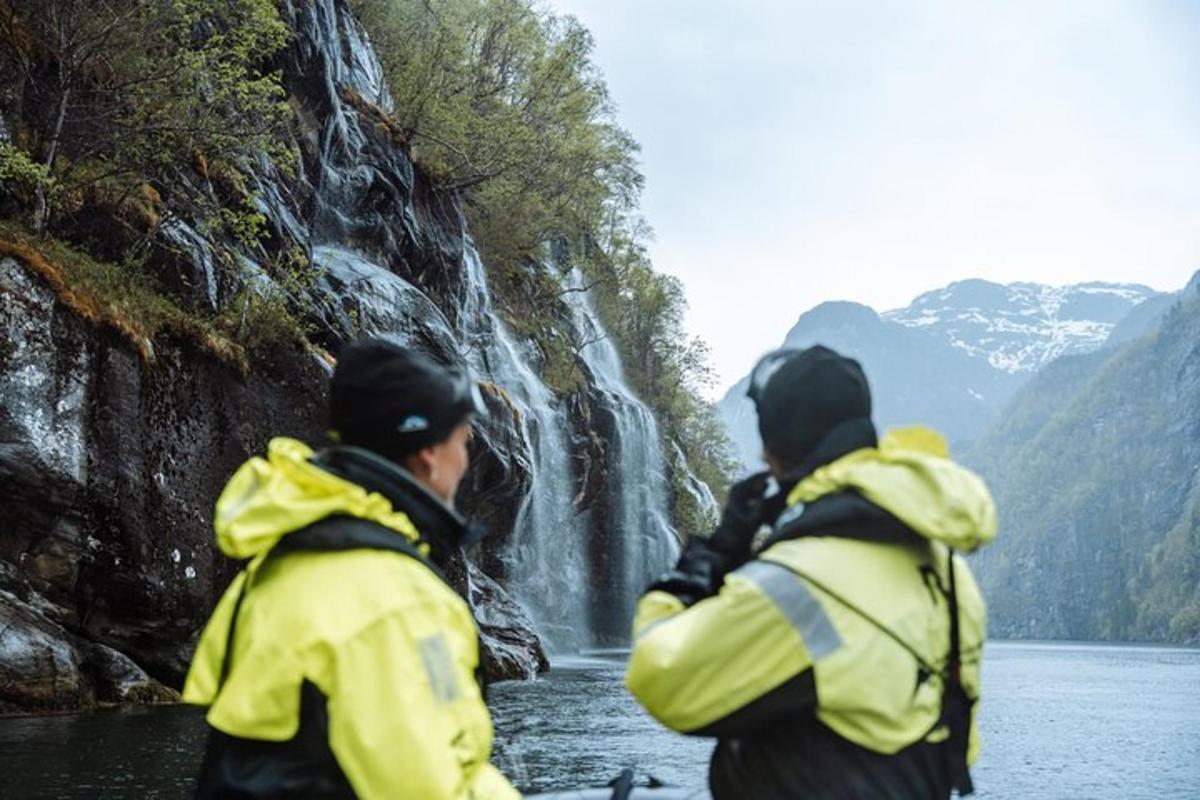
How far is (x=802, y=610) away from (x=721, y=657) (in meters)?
0.23

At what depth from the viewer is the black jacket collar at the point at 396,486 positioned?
8.91 feet

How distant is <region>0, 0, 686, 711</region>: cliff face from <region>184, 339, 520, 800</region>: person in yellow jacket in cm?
1093

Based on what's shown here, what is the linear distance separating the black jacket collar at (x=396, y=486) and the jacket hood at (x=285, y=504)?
5cm

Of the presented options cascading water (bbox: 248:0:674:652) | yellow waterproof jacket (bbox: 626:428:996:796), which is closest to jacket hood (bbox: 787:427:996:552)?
yellow waterproof jacket (bbox: 626:428:996:796)

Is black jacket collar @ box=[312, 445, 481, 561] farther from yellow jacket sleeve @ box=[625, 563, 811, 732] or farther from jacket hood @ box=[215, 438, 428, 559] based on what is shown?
yellow jacket sleeve @ box=[625, 563, 811, 732]

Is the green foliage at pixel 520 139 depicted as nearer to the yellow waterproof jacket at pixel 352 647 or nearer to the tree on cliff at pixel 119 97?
the tree on cliff at pixel 119 97

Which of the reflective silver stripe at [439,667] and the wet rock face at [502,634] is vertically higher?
the reflective silver stripe at [439,667]

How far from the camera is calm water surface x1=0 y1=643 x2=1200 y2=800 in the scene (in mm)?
9414

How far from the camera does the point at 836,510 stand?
8.86 ft

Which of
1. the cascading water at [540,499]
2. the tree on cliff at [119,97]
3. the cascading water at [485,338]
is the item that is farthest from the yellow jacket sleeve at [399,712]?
the cascading water at [540,499]

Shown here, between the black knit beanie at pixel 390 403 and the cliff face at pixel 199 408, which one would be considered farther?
the cliff face at pixel 199 408

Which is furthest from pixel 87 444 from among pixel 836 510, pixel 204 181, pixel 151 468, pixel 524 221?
pixel 524 221

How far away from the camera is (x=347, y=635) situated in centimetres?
239

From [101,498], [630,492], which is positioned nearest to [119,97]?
[101,498]
